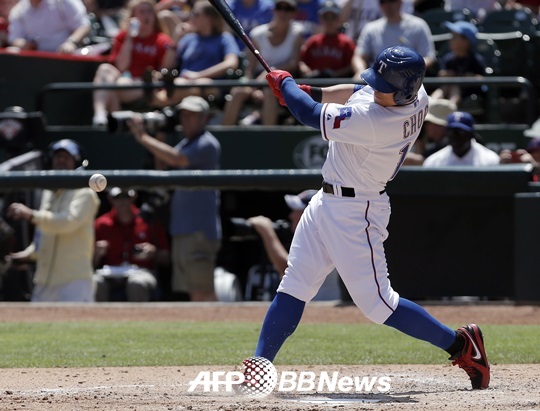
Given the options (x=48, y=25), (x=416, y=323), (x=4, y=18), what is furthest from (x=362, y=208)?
(x=4, y=18)

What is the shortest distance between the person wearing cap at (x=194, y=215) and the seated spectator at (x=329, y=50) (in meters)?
1.71

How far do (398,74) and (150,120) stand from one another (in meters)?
5.51

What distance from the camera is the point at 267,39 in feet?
36.1

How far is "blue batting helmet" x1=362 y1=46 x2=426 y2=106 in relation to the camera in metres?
4.98

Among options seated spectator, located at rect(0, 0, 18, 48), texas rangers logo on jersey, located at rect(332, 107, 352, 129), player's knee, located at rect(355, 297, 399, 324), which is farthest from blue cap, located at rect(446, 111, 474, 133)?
seated spectator, located at rect(0, 0, 18, 48)

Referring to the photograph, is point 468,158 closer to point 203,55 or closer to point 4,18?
point 203,55

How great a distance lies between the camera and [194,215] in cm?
951

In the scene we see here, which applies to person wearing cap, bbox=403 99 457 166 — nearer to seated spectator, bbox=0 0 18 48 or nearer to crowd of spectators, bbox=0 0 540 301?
crowd of spectators, bbox=0 0 540 301

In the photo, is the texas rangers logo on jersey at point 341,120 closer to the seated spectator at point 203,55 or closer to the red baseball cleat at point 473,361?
the red baseball cleat at point 473,361

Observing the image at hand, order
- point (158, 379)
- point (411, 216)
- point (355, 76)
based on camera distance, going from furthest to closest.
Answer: point (355, 76) → point (411, 216) → point (158, 379)

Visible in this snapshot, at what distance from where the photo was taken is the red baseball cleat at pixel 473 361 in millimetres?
5324

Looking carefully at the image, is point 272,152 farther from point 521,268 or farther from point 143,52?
point 521,268

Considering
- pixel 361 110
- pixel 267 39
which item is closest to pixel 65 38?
pixel 267 39

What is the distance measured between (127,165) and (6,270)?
203cm
